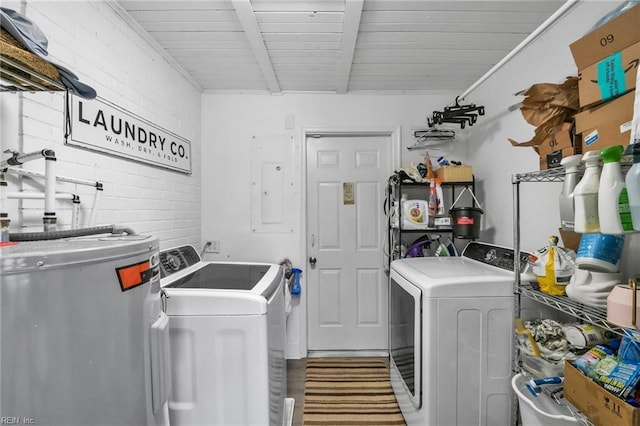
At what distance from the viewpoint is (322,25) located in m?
1.64

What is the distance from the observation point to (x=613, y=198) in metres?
0.86

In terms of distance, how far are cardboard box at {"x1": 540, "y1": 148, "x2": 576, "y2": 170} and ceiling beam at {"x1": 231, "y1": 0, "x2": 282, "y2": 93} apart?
1.60m

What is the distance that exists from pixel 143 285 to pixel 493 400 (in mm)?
1705

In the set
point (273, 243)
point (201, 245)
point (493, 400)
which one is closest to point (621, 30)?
point (493, 400)

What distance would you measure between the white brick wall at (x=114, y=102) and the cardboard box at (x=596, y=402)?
2053 mm

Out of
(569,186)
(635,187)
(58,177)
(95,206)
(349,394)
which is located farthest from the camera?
(349,394)

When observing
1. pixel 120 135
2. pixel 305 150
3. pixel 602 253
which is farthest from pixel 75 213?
pixel 602 253

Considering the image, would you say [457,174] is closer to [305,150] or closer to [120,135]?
[305,150]

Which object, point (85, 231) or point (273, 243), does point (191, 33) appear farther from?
point (273, 243)

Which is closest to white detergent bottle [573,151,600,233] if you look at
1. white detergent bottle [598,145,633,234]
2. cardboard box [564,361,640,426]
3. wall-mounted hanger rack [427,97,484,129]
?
white detergent bottle [598,145,633,234]

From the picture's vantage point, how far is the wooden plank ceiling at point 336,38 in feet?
4.94

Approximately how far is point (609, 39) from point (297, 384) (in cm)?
262

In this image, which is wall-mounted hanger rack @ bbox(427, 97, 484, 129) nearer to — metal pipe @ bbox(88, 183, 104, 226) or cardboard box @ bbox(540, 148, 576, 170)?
cardboard box @ bbox(540, 148, 576, 170)

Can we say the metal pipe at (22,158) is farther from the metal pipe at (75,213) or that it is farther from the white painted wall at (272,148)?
the white painted wall at (272,148)
